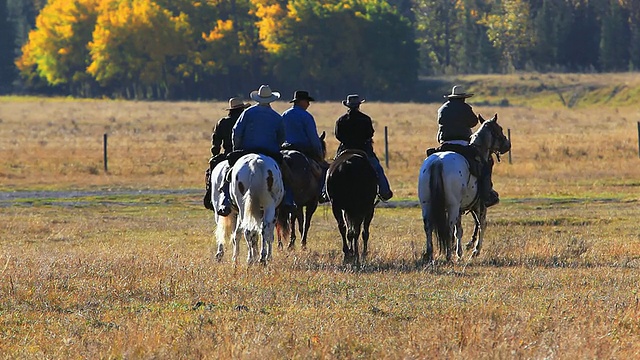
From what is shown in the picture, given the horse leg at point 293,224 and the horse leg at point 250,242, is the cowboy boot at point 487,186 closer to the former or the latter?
the horse leg at point 293,224

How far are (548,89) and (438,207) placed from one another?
10031cm

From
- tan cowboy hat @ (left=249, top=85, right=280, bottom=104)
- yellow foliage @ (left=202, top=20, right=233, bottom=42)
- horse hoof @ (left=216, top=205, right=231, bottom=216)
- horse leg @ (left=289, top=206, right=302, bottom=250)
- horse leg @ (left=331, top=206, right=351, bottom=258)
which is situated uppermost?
yellow foliage @ (left=202, top=20, right=233, bottom=42)

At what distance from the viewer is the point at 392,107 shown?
91.5 m

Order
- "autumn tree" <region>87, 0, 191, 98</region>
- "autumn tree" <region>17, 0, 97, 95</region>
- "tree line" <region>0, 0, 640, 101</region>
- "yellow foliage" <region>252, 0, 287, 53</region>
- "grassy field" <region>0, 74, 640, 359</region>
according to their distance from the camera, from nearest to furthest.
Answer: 1. "grassy field" <region>0, 74, 640, 359</region>
2. "autumn tree" <region>87, 0, 191, 98</region>
3. "tree line" <region>0, 0, 640, 101</region>
4. "yellow foliage" <region>252, 0, 287, 53</region>
5. "autumn tree" <region>17, 0, 97, 95</region>

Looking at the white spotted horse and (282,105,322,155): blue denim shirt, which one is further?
(282,105,322,155): blue denim shirt

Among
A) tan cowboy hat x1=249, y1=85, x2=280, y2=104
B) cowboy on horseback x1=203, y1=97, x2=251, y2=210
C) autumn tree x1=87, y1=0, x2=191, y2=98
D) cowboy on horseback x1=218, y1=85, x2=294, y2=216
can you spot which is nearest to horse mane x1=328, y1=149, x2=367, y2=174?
cowboy on horseback x1=218, y1=85, x2=294, y2=216

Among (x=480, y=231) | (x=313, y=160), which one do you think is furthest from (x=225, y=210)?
(x=480, y=231)

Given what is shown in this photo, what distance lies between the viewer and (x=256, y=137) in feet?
51.2

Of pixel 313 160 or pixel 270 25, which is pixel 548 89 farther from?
pixel 313 160

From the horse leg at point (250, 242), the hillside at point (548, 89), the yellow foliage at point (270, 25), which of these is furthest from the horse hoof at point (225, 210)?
the yellow foliage at point (270, 25)

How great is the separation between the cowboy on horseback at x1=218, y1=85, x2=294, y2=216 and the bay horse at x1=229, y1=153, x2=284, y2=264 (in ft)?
1.03

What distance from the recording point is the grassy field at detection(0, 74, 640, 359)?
924 centimetres

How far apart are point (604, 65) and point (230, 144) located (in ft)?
376

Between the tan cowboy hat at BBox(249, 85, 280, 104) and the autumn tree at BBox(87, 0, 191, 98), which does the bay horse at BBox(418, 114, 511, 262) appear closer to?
the tan cowboy hat at BBox(249, 85, 280, 104)
